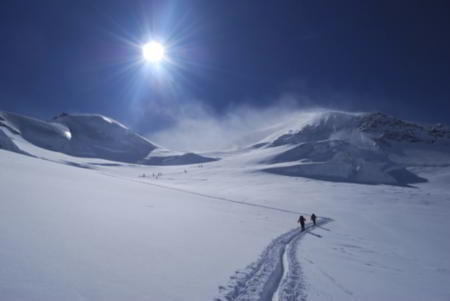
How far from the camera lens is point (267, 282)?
288 inches

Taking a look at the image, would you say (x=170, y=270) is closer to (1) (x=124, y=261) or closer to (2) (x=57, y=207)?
(1) (x=124, y=261)

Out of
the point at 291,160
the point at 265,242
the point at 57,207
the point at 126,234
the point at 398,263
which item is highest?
the point at 291,160

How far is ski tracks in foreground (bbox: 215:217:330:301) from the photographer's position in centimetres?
628

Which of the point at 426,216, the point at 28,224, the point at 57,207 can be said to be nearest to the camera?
the point at 28,224

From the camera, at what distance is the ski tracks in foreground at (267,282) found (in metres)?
6.28

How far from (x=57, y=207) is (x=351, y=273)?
472 inches

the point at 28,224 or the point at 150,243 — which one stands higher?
the point at 28,224

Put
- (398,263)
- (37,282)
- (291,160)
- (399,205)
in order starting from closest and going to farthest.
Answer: (37,282)
(398,263)
(399,205)
(291,160)

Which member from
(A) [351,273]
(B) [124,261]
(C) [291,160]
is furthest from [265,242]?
(C) [291,160]

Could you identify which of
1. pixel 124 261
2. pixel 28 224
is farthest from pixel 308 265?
pixel 28 224

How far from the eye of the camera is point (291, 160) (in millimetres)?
114312

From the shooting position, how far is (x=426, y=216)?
108ft

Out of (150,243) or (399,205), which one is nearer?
(150,243)

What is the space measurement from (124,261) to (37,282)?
221 centimetres
